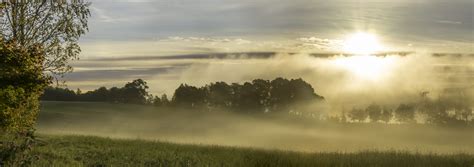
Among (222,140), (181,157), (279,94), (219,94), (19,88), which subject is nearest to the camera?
(19,88)

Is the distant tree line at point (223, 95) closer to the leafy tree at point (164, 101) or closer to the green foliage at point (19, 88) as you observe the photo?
the leafy tree at point (164, 101)

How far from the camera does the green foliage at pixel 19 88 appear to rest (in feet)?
83.3

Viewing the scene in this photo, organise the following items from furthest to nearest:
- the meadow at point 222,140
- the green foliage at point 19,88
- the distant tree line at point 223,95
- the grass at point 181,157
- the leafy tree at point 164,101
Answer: the leafy tree at point 164,101, the distant tree line at point 223,95, the meadow at point 222,140, the grass at point 181,157, the green foliage at point 19,88

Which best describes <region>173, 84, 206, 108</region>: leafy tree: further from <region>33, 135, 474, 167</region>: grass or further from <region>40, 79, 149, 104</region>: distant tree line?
<region>33, 135, 474, 167</region>: grass

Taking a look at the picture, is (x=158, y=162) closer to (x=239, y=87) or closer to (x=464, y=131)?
(x=239, y=87)

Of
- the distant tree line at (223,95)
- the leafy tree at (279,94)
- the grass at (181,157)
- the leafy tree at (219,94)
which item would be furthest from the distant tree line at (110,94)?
the grass at (181,157)

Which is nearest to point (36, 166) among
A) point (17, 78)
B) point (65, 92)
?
point (17, 78)

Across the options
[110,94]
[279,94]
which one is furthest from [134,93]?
[279,94]

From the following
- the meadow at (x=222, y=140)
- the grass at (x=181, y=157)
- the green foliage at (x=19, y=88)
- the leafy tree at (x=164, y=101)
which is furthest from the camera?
the leafy tree at (x=164, y=101)

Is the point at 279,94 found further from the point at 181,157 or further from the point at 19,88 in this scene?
the point at 19,88

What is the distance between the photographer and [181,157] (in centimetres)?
2869

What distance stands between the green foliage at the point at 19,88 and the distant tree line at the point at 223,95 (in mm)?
92272

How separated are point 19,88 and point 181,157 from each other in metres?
7.57

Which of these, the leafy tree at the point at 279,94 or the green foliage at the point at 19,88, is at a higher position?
the leafy tree at the point at 279,94
